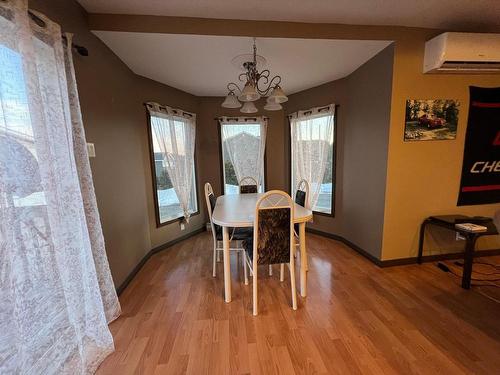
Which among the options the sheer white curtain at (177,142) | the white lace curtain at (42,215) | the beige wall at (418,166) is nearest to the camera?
the white lace curtain at (42,215)

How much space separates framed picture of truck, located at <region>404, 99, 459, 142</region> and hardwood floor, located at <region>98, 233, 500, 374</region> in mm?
1452

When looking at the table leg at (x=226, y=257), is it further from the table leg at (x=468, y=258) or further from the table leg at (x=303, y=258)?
the table leg at (x=468, y=258)

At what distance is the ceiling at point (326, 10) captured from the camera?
1716mm

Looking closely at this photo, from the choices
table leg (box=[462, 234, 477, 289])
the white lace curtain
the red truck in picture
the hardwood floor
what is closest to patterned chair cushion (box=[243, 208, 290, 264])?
the hardwood floor

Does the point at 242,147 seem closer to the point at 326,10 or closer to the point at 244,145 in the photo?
the point at 244,145

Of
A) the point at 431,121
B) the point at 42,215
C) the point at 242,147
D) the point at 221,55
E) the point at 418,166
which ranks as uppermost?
the point at 221,55

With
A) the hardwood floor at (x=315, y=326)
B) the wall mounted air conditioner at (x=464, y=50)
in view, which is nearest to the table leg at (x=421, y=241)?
the hardwood floor at (x=315, y=326)

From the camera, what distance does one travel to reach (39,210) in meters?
1.10

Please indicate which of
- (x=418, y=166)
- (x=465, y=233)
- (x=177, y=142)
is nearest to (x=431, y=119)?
(x=418, y=166)

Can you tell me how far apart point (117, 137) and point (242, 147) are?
2.00m

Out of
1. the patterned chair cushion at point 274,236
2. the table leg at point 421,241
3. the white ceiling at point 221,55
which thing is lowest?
the table leg at point 421,241

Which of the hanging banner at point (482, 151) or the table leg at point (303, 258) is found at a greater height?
the hanging banner at point (482, 151)

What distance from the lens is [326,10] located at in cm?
181

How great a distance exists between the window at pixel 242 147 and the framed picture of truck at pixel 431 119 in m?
2.08
